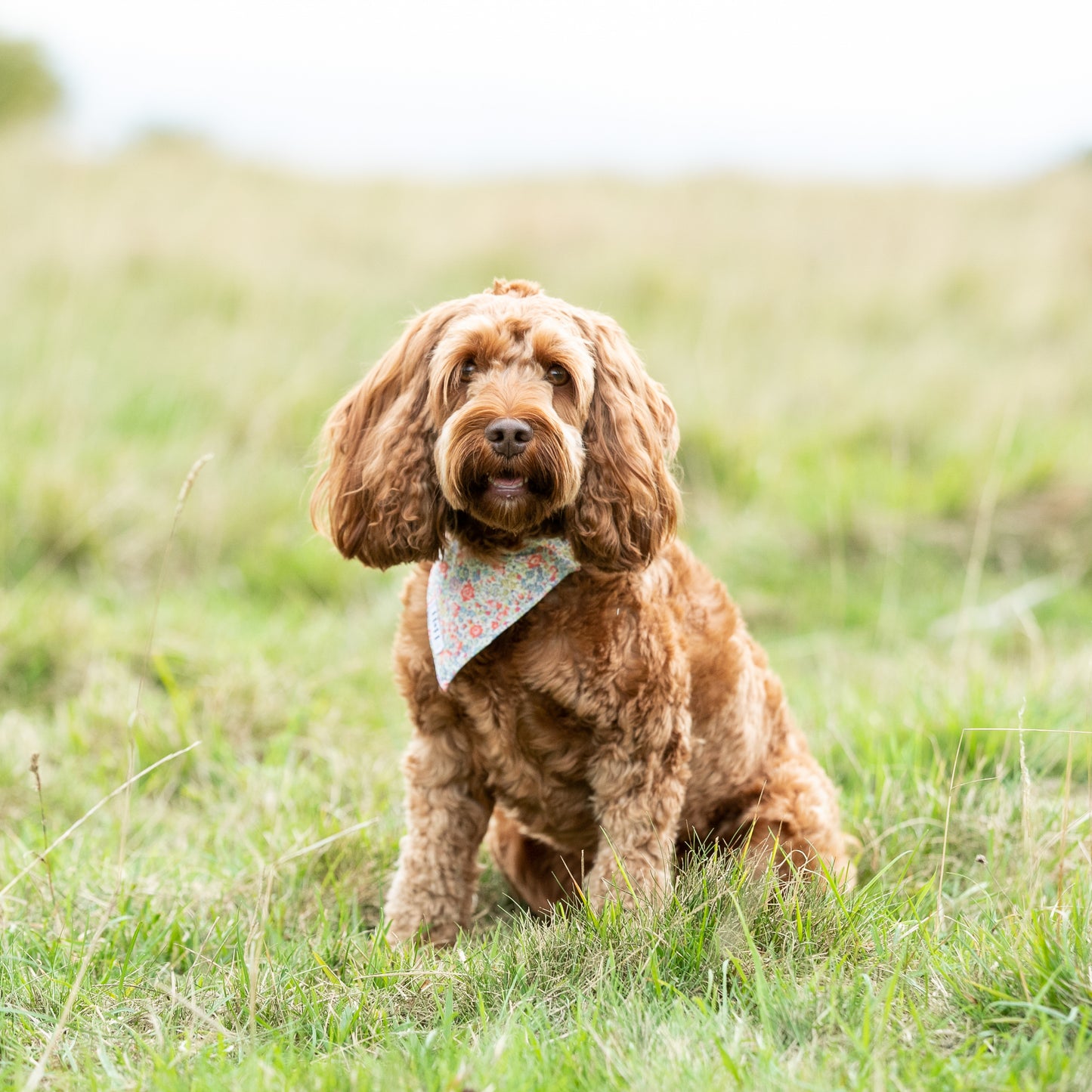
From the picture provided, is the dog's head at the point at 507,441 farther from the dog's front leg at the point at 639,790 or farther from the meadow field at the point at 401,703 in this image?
the meadow field at the point at 401,703

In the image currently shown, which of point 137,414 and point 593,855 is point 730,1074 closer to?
point 593,855

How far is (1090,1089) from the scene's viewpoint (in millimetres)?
1932

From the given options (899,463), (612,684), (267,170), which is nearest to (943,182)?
(267,170)

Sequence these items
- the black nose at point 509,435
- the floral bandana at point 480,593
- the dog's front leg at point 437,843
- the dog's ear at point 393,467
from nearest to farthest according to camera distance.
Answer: the black nose at point 509,435
the floral bandana at point 480,593
the dog's ear at point 393,467
the dog's front leg at point 437,843

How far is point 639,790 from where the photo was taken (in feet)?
9.57

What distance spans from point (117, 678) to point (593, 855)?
211cm

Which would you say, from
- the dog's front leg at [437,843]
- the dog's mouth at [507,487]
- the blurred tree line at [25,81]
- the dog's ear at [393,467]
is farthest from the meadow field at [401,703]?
the blurred tree line at [25,81]

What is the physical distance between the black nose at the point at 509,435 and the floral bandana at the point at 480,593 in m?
0.36

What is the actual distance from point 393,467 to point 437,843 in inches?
38.2

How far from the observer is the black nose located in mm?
2678

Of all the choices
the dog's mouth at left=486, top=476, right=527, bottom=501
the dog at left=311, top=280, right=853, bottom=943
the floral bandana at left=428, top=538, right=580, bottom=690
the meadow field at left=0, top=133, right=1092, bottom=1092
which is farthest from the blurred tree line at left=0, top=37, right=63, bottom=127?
the dog's mouth at left=486, top=476, right=527, bottom=501

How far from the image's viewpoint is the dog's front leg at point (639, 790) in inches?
114

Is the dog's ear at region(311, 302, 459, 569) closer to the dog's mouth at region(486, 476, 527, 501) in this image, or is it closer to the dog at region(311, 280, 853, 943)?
the dog at region(311, 280, 853, 943)

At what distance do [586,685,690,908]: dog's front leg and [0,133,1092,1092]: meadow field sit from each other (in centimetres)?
22
